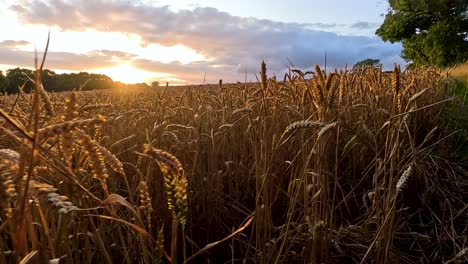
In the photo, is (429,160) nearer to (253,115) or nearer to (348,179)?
(348,179)

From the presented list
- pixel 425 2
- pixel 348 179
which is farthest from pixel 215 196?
pixel 425 2

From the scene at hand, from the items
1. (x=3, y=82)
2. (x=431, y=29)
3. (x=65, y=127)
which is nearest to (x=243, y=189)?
(x=65, y=127)

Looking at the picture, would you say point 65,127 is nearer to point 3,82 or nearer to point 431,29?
point 431,29

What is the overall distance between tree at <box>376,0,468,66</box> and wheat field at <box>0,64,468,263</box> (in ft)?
88.7

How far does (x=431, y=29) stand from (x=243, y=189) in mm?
29952

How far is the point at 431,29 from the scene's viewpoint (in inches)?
1160

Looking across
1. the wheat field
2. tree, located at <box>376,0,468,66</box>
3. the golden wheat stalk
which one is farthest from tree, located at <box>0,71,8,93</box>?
the golden wheat stalk

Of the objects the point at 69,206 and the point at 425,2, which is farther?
the point at 425,2

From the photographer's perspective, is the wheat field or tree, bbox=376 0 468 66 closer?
the wheat field

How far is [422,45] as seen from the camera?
30453 mm

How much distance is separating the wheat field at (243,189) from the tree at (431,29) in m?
27.1

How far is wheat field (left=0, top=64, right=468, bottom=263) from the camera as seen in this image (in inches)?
42.9

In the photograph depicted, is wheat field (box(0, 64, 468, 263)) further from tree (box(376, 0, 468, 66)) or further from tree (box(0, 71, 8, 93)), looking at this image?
tree (box(0, 71, 8, 93))

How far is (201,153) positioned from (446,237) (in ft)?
5.62
